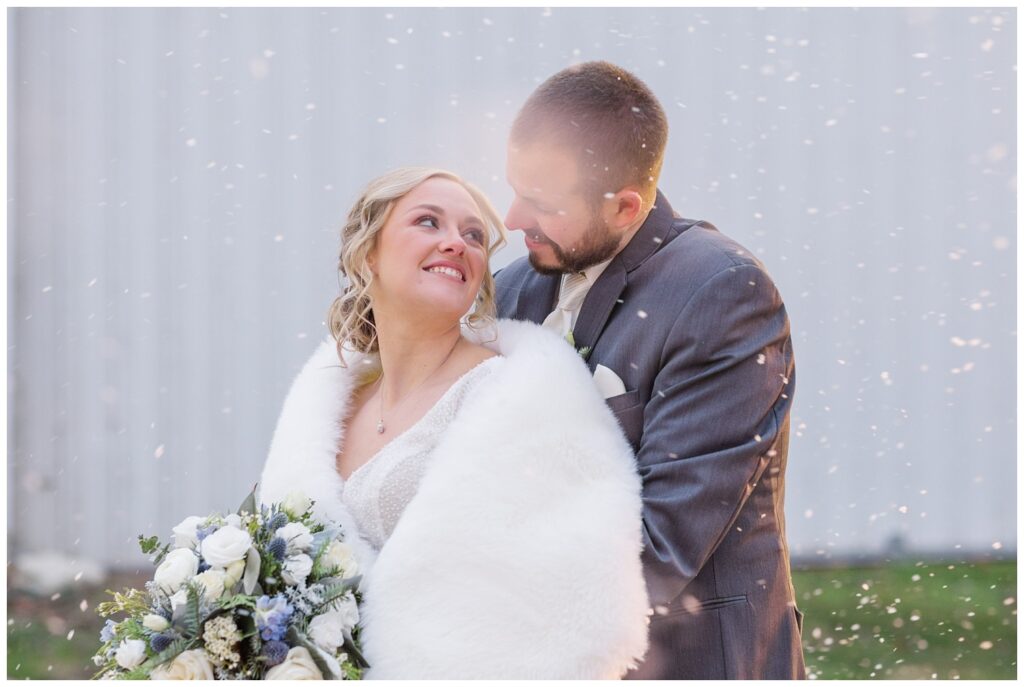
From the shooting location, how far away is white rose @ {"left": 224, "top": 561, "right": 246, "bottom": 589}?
77.3 inches

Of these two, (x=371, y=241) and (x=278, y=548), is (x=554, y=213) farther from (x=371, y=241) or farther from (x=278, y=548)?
(x=278, y=548)

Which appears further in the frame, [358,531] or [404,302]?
[404,302]

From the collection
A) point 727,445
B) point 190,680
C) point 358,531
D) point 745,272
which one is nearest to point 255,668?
point 190,680

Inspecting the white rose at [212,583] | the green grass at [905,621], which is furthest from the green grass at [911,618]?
the white rose at [212,583]

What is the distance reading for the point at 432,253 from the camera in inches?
90.5

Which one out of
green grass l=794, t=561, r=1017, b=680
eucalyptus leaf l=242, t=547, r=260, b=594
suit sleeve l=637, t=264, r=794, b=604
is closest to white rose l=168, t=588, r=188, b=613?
eucalyptus leaf l=242, t=547, r=260, b=594

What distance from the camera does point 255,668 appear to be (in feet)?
6.29

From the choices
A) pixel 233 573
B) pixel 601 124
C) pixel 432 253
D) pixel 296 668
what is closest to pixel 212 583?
pixel 233 573

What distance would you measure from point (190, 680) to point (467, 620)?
0.55m

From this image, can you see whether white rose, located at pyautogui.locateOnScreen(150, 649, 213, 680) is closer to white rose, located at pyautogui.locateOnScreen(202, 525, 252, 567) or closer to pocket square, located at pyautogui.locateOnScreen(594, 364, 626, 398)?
white rose, located at pyautogui.locateOnScreen(202, 525, 252, 567)

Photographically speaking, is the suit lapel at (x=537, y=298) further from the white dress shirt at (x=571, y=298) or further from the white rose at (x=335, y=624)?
the white rose at (x=335, y=624)

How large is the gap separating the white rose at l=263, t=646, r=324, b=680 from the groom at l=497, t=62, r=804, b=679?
2.28 ft

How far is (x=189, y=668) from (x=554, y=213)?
1.36 m

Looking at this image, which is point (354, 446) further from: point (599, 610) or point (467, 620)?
point (599, 610)
